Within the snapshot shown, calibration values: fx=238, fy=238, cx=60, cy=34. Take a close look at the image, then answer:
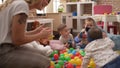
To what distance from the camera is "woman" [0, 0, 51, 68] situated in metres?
1.61

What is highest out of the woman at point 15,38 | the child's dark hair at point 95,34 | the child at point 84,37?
the woman at point 15,38

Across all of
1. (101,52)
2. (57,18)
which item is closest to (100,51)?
(101,52)

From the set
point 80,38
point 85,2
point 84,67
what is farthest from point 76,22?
point 84,67

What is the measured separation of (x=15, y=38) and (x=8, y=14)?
0.60 ft

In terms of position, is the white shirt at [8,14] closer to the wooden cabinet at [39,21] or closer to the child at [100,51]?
the child at [100,51]

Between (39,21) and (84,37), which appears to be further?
(39,21)

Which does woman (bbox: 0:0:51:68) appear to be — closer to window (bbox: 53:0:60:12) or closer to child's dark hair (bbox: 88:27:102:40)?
child's dark hair (bbox: 88:27:102:40)

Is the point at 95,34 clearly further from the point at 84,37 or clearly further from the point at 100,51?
the point at 84,37

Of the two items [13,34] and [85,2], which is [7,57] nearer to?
[13,34]

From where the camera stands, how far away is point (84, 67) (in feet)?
9.24

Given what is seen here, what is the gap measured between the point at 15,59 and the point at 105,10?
4952 millimetres

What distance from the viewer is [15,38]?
1.62m

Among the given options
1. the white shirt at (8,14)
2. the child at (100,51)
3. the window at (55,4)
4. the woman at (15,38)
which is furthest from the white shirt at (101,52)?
the window at (55,4)

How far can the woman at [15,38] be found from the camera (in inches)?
63.4
